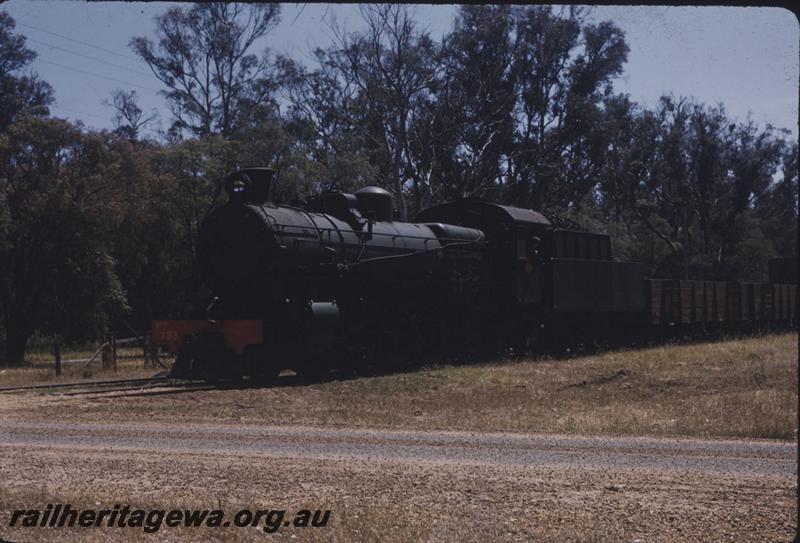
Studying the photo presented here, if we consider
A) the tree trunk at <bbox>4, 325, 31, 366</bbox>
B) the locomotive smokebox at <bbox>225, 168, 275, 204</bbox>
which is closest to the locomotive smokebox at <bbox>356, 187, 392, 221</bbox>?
the locomotive smokebox at <bbox>225, 168, 275, 204</bbox>

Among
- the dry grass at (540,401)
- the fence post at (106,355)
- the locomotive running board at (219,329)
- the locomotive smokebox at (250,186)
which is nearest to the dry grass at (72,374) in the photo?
the fence post at (106,355)

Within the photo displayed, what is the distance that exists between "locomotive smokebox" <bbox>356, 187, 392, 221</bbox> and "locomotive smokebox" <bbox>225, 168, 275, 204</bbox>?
271 centimetres

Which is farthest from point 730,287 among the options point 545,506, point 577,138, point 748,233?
point 545,506

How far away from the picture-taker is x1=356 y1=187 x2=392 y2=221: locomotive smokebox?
66.2 feet

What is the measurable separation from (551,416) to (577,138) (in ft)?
→ 108

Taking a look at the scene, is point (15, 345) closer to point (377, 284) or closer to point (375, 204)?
point (375, 204)

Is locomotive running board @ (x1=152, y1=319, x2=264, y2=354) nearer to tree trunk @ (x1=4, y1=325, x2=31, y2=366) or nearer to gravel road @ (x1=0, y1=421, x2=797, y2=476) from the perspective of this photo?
gravel road @ (x1=0, y1=421, x2=797, y2=476)

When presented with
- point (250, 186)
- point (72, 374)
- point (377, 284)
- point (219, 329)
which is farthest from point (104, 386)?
point (377, 284)

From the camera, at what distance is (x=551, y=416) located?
1348cm

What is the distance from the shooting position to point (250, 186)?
17828 millimetres

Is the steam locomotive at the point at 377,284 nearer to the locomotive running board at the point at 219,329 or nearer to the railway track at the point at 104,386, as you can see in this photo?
the locomotive running board at the point at 219,329

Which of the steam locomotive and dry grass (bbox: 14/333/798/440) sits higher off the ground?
the steam locomotive

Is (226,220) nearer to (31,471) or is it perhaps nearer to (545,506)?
(31,471)

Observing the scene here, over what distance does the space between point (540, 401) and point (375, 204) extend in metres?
7.06
